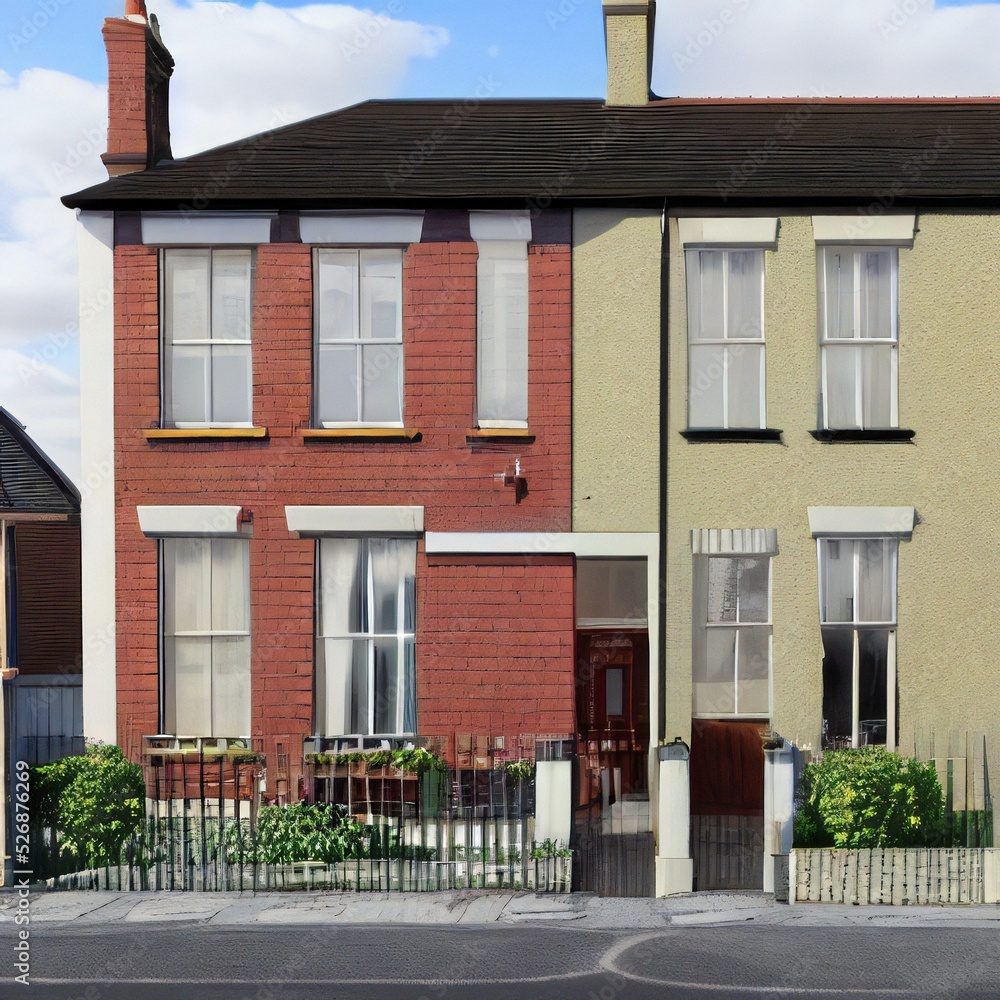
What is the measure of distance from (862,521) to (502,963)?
21.3 ft

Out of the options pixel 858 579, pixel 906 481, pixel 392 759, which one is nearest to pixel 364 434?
pixel 392 759

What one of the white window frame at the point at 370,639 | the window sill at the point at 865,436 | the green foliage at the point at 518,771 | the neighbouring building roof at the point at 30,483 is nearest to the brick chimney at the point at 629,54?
the window sill at the point at 865,436

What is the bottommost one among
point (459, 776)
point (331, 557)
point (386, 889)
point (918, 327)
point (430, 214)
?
point (386, 889)

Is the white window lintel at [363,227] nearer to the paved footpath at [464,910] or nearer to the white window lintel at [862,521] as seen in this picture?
the white window lintel at [862,521]

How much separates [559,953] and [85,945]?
12.8 ft

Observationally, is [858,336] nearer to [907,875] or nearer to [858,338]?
[858,338]

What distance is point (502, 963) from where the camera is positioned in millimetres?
9125

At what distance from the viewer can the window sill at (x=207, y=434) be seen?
13.3 meters

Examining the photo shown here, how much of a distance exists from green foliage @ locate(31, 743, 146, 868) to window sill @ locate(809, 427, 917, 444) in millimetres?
8261

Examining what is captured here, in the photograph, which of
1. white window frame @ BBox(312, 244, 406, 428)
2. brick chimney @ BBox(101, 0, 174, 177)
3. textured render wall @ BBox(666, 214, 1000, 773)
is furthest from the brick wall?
brick chimney @ BBox(101, 0, 174, 177)

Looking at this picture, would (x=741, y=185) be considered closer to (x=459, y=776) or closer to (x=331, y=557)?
(x=331, y=557)

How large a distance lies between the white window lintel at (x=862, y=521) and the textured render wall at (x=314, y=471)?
2773mm

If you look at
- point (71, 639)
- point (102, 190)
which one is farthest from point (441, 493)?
point (71, 639)

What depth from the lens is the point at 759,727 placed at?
524 inches
